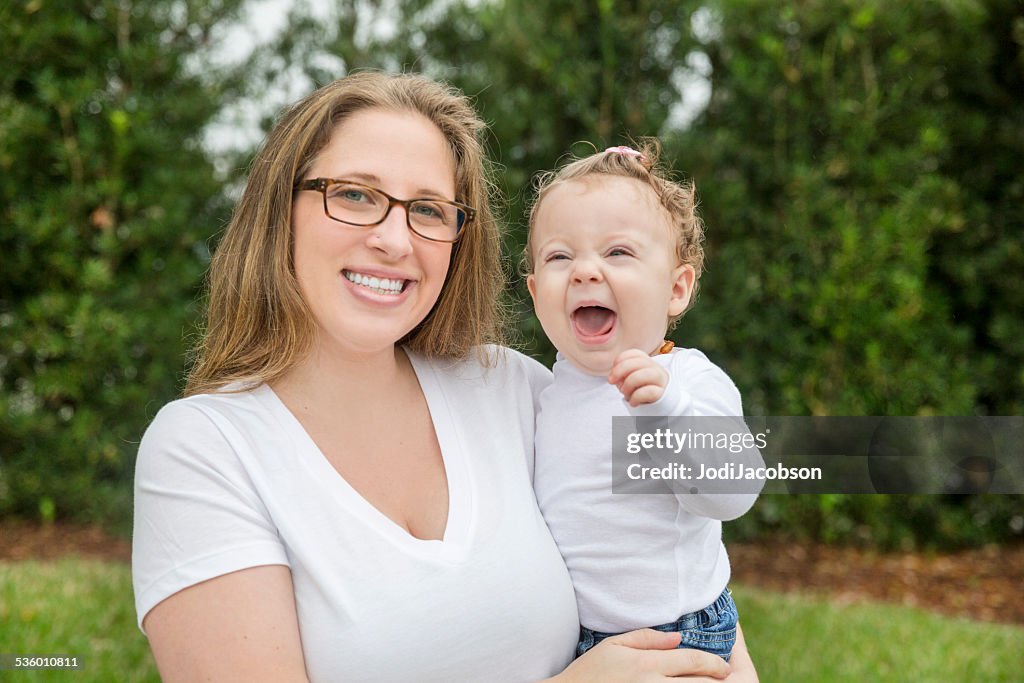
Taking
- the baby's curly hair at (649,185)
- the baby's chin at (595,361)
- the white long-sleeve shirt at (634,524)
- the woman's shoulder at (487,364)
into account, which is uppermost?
the baby's curly hair at (649,185)

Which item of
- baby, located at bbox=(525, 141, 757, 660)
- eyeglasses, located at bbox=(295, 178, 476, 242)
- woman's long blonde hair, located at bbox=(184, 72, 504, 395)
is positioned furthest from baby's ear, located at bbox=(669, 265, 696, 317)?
eyeglasses, located at bbox=(295, 178, 476, 242)

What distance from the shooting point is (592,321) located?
212 centimetres

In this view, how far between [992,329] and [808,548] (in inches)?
62.4

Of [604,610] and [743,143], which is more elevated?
[743,143]

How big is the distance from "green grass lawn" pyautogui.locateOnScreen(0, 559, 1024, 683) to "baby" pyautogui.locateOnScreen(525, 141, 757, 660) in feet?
7.59

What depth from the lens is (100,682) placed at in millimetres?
3633

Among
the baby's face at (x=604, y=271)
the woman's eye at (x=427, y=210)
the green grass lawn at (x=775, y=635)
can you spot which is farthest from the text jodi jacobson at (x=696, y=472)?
the green grass lawn at (x=775, y=635)

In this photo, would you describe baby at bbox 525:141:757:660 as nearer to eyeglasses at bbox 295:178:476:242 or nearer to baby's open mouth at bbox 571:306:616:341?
baby's open mouth at bbox 571:306:616:341

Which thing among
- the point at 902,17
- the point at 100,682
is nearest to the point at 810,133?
the point at 902,17

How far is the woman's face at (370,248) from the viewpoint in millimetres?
1919

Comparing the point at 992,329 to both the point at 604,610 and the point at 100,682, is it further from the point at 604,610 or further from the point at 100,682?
the point at 100,682

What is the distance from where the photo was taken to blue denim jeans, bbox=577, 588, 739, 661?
1.98m

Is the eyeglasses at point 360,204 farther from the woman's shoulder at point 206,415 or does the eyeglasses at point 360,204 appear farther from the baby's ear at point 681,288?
the baby's ear at point 681,288

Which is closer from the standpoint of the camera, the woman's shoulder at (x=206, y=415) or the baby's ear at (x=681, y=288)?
the woman's shoulder at (x=206, y=415)
